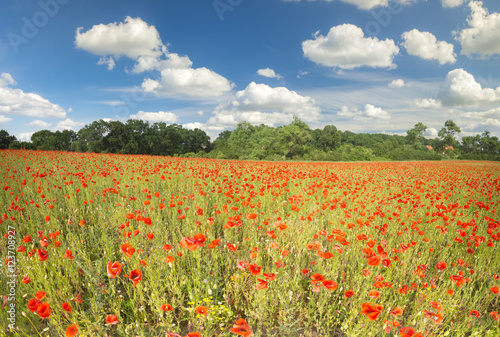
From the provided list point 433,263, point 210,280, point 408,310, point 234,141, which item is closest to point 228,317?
point 210,280

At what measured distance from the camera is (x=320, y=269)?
3012mm

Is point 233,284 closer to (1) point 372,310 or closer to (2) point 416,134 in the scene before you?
(1) point 372,310

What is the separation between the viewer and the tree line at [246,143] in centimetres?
4825

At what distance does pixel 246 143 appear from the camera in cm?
5938

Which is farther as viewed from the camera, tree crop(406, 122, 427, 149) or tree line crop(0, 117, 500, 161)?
tree crop(406, 122, 427, 149)

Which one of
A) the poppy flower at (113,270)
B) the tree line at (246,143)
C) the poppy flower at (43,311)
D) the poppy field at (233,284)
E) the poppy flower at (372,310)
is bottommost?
the poppy field at (233,284)

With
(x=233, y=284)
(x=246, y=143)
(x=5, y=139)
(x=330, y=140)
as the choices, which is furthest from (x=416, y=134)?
(x=5, y=139)

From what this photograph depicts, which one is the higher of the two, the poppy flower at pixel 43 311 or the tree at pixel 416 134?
the tree at pixel 416 134

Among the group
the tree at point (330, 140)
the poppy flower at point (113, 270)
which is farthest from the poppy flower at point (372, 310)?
the tree at point (330, 140)

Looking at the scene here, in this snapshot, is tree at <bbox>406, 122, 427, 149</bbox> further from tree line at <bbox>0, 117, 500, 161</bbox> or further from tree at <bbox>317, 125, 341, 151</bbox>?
tree at <bbox>317, 125, 341, 151</bbox>

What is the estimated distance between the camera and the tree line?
48250mm

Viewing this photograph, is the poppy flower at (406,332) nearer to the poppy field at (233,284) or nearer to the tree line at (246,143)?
the poppy field at (233,284)

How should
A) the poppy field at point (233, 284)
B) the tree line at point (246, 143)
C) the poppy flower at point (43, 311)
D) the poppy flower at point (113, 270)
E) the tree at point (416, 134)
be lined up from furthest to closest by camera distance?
1. the tree at point (416, 134)
2. the tree line at point (246, 143)
3. the poppy field at point (233, 284)
4. the poppy flower at point (113, 270)
5. the poppy flower at point (43, 311)

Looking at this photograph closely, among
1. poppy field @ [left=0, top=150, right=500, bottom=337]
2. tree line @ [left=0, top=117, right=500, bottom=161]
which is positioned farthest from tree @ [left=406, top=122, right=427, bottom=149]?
poppy field @ [left=0, top=150, right=500, bottom=337]
